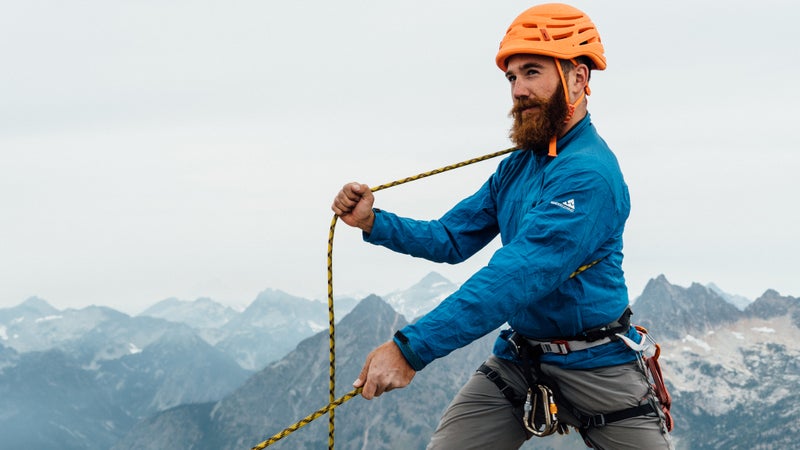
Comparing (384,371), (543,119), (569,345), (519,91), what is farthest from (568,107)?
(384,371)

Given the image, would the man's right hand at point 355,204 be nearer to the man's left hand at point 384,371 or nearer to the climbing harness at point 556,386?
the climbing harness at point 556,386

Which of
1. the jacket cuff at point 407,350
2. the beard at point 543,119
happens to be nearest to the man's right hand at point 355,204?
the beard at point 543,119

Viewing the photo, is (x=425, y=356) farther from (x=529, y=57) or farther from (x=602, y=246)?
(x=529, y=57)

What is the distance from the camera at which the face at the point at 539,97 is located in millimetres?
6496

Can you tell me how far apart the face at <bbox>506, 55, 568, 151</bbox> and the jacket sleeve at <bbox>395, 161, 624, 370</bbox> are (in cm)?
75

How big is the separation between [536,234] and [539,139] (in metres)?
1.47

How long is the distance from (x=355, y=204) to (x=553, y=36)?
2.48 m

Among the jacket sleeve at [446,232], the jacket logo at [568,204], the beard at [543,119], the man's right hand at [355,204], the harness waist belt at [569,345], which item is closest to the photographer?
the jacket logo at [568,204]

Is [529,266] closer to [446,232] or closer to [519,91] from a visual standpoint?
[519,91]

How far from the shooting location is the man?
5.13 m

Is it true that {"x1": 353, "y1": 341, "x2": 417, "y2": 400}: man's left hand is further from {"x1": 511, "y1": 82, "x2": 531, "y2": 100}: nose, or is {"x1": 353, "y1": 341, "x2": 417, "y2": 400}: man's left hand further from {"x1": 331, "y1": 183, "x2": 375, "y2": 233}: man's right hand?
{"x1": 511, "y1": 82, "x2": 531, "y2": 100}: nose

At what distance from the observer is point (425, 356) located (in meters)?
5.07

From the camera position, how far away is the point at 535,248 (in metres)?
5.32

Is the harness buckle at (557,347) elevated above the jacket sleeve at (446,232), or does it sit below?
below
